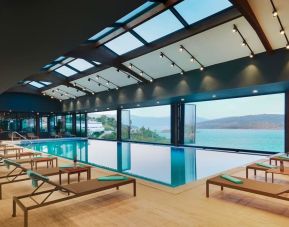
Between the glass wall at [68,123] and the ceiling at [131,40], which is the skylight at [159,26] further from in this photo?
the glass wall at [68,123]

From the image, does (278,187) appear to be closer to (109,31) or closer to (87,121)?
(109,31)

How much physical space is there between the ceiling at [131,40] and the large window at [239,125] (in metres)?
8.13

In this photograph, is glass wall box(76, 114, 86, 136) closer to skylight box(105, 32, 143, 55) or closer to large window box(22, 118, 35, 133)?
large window box(22, 118, 35, 133)

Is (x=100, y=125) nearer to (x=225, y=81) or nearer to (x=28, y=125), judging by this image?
(x=28, y=125)

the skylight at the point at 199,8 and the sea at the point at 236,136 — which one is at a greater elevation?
the skylight at the point at 199,8

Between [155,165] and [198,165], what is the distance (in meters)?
1.42

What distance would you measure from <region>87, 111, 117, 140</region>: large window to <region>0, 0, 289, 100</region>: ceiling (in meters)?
4.75

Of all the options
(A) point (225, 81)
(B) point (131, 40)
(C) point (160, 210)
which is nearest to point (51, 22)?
(C) point (160, 210)

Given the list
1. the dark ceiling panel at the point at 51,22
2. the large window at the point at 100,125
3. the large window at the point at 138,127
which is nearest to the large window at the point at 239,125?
the large window at the point at 138,127

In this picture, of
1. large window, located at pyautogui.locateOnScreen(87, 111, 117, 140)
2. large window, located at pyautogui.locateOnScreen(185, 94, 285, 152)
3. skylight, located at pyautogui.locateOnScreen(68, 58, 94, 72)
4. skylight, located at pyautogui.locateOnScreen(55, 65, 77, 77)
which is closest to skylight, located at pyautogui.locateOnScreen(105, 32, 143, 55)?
skylight, located at pyautogui.locateOnScreen(68, 58, 94, 72)

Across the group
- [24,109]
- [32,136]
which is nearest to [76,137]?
[32,136]

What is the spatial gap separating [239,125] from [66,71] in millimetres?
19465

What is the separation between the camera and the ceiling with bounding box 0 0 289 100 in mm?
2646

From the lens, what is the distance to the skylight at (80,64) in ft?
35.3
